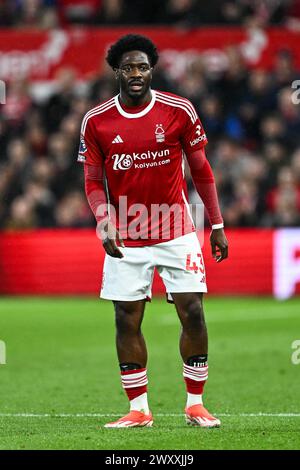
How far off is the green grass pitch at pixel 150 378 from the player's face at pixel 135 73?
2174 mm

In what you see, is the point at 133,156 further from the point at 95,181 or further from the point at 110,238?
the point at 110,238

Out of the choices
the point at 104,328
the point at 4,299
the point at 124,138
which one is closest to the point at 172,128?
the point at 124,138

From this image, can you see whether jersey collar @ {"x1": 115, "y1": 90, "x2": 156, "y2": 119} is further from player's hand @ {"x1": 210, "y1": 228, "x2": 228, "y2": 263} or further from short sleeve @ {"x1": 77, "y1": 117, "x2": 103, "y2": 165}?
player's hand @ {"x1": 210, "y1": 228, "x2": 228, "y2": 263}

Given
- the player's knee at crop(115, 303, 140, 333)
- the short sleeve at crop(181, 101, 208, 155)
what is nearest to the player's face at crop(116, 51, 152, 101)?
the short sleeve at crop(181, 101, 208, 155)

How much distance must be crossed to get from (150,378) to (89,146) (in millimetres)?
3525

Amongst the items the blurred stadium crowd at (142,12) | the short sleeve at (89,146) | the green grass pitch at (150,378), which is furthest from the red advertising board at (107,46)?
the short sleeve at (89,146)

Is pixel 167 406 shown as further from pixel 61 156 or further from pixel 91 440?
pixel 61 156

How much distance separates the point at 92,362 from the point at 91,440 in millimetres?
5029

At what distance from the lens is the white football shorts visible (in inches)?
320

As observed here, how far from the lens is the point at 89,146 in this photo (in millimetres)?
8164

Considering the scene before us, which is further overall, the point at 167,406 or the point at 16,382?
the point at 16,382

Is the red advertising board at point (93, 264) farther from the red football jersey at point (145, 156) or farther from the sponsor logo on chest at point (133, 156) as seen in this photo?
the sponsor logo on chest at point (133, 156)

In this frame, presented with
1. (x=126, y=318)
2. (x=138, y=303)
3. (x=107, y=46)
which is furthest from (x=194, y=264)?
(x=107, y=46)

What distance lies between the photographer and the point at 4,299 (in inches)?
748
